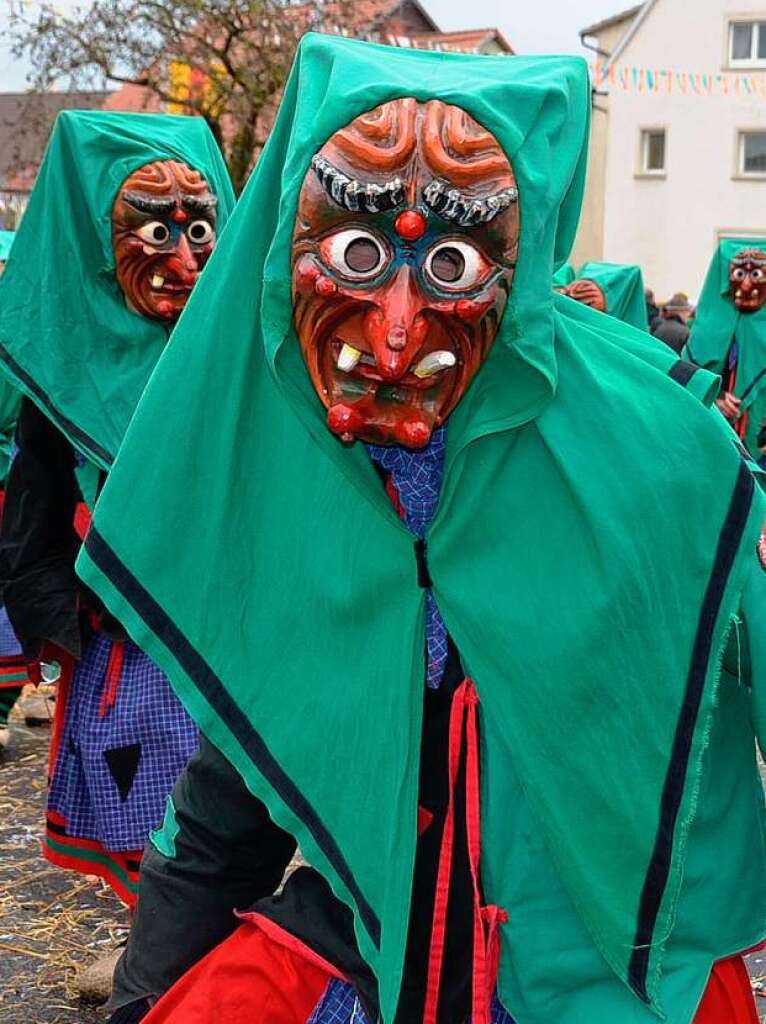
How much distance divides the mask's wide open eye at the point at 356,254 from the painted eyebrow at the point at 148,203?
1965 millimetres

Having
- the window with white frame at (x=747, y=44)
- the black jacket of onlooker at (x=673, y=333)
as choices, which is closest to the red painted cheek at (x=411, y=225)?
the black jacket of onlooker at (x=673, y=333)

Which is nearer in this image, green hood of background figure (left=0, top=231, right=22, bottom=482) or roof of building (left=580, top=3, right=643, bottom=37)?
green hood of background figure (left=0, top=231, right=22, bottom=482)

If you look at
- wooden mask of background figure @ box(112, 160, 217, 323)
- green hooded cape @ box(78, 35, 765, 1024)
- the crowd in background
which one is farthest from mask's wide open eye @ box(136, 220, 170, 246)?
the crowd in background

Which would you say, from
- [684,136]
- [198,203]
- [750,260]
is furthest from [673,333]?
[684,136]

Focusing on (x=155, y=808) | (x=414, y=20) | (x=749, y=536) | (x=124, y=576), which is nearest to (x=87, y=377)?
(x=155, y=808)

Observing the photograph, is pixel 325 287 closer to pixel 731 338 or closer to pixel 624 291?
pixel 731 338

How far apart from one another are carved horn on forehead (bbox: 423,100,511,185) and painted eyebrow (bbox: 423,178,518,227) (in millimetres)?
16

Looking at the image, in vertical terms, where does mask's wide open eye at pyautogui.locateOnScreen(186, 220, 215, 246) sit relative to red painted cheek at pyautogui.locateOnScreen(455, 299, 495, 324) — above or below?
above

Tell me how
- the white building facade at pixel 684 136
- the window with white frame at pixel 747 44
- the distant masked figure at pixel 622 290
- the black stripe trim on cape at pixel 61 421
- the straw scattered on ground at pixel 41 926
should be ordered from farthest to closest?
the window with white frame at pixel 747 44 → the white building facade at pixel 684 136 → the distant masked figure at pixel 622 290 → the straw scattered on ground at pixel 41 926 → the black stripe trim on cape at pixel 61 421

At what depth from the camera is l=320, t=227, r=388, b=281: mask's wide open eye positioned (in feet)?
5.90

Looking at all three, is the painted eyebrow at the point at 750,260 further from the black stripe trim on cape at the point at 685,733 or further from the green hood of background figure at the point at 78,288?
the black stripe trim on cape at the point at 685,733

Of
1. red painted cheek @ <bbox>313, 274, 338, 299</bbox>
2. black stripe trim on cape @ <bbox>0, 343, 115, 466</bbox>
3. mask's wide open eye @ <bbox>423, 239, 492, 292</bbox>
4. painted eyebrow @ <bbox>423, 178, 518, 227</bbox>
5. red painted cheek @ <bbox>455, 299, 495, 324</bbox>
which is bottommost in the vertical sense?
black stripe trim on cape @ <bbox>0, 343, 115, 466</bbox>

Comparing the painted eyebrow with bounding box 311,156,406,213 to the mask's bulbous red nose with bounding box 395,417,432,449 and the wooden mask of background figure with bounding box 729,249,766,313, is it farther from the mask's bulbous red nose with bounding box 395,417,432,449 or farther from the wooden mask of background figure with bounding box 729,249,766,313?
the wooden mask of background figure with bounding box 729,249,766,313

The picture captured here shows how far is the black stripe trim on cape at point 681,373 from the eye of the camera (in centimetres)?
190
